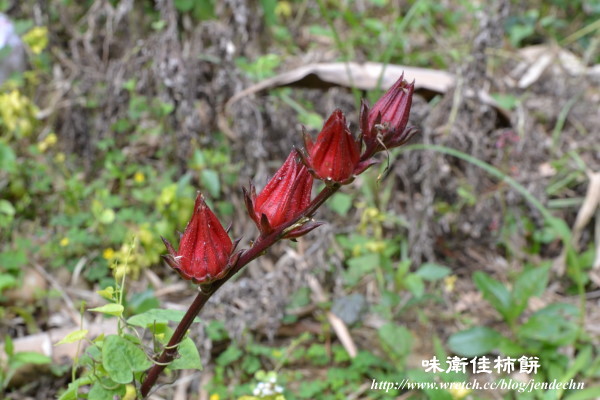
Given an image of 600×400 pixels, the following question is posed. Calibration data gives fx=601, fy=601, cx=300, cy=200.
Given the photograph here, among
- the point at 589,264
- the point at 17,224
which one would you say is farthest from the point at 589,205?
the point at 17,224

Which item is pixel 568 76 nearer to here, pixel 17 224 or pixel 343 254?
pixel 343 254

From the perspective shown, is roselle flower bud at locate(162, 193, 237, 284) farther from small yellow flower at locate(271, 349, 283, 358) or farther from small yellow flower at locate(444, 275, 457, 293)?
small yellow flower at locate(444, 275, 457, 293)

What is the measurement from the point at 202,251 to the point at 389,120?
0.39 m

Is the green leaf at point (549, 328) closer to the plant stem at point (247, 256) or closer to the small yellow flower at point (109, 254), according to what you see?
the plant stem at point (247, 256)

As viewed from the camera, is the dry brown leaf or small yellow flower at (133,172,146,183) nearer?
the dry brown leaf

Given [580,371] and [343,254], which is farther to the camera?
[343,254]

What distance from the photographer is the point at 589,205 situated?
9.76 feet

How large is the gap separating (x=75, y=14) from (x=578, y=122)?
3.22 m

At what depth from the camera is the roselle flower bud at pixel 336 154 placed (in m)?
0.99

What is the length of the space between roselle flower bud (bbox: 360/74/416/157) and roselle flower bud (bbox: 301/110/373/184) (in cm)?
3

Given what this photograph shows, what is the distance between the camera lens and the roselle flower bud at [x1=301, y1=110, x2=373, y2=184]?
0.99 metres

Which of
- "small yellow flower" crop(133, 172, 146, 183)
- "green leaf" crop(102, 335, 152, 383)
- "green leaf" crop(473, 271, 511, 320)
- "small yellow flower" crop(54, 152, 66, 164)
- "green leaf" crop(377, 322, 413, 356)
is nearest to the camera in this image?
"green leaf" crop(102, 335, 152, 383)

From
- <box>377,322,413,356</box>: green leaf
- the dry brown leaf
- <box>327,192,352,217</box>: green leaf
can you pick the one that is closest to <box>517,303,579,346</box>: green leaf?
<box>377,322,413,356</box>: green leaf

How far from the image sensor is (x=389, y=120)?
3.39 feet
